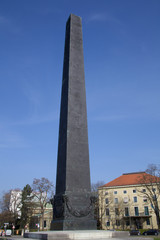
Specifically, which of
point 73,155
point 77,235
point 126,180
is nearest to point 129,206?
point 126,180

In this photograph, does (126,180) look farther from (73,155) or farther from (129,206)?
(73,155)

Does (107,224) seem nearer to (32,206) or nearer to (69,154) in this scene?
(32,206)

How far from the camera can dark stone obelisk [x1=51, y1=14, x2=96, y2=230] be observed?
31.3ft

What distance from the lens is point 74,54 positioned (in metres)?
13.3

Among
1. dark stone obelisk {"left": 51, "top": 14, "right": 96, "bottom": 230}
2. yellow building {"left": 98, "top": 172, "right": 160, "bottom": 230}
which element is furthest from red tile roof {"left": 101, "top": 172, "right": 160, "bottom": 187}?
dark stone obelisk {"left": 51, "top": 14, "right": 96, "bottom": 230}

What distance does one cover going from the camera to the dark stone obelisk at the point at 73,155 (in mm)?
9539

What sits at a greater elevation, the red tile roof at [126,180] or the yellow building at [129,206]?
the red tile roof at [126,180]

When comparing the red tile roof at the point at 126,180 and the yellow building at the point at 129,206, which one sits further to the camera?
the red tile roof at the point at 126,180

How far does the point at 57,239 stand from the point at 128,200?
41293mm

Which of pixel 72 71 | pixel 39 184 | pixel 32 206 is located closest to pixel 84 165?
pixel 72 71

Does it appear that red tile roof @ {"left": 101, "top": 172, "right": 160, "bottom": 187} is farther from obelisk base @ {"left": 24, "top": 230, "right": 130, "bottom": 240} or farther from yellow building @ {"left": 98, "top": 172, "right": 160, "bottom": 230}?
obelisk base @ {"left": 24, "top": 230, "right": 130, "bottom": 240}

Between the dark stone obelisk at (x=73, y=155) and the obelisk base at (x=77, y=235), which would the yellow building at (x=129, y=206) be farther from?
the obelisk base at (x=77, y=235)

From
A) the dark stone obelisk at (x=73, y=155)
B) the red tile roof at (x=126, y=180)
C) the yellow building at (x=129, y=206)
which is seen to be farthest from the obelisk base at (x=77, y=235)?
the red tile roof at (x=126, y=180)

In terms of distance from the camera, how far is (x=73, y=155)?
10672mm
